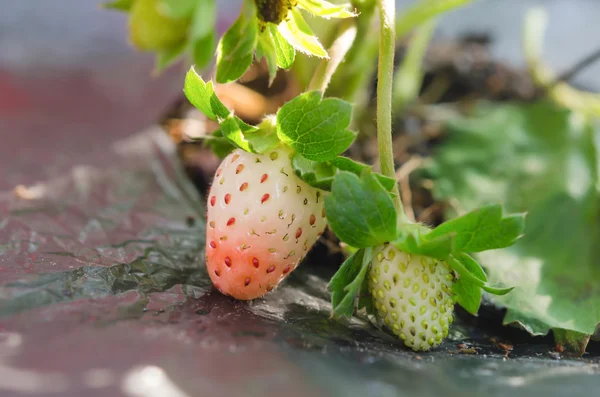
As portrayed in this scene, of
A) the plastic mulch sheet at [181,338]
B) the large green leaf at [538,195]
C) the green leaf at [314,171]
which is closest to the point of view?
the plastic mulch sheet at [181,338]

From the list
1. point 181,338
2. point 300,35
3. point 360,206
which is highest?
point 300,35

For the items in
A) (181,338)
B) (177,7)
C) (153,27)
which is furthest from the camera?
(153,27)

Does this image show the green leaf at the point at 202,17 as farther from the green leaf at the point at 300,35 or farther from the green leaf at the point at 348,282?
the green leaf at the point at 348,282

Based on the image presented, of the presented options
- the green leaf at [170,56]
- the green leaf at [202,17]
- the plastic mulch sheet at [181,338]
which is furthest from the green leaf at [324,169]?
the green leaf at [170,56]

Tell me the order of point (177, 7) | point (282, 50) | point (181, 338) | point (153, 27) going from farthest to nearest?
point (153, 27) → point (177, 7) → point (282, 50) → point (181, 338)

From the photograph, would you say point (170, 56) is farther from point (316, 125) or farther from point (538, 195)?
point (538, 195)

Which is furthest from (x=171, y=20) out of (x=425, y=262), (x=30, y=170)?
(x=425, y=262)

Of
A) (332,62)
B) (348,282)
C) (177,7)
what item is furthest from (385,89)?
(177,7)
